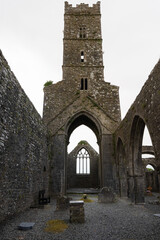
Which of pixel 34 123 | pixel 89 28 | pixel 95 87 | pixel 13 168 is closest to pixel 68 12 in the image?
pixel 89 28

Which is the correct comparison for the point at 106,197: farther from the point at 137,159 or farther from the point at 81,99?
the point at 81,99

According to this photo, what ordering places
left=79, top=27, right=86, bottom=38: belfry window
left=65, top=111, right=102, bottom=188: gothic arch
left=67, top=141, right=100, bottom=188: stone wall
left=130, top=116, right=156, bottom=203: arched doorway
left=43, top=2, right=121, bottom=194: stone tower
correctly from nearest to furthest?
left=130, top=116, right=156, bottom=203: arched doorway
left=43, top=2, right=121, bottom=194: stone tower
left=65, top=111, right=102, bottom=188: gothic arch
left=79, top=27, right=86, bottom=38: belfry window
left=67, top=141, right=100, bottom=188: stone wall

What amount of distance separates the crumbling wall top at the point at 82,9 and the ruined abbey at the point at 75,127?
0.38 ft

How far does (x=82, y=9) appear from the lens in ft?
65.7

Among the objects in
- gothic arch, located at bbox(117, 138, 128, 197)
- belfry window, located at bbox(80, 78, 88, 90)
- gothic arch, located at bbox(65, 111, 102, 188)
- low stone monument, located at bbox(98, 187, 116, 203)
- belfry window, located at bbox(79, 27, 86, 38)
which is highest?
belfry window, located at bbox(79, 27, 86, 38)

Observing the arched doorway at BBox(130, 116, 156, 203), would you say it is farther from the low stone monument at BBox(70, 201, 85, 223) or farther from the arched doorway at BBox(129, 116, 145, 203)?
the low stone monument at BBox(70, 201, 85, 223)

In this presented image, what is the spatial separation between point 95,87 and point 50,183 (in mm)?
8937

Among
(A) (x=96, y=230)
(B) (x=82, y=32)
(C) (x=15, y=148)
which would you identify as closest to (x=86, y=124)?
(B) (x=82, y=32)

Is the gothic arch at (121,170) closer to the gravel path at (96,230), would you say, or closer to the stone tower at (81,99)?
the stone tower at (81,99)

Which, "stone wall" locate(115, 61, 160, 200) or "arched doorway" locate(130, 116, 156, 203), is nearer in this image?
"stone wall" locate(115, 61, 160, 200)

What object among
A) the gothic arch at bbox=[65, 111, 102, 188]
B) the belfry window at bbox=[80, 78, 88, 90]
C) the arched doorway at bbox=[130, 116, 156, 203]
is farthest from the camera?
the belfry window at bbox=[80, 78, 88, 90]

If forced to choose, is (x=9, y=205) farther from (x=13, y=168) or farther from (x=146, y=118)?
(x=146, y=118)

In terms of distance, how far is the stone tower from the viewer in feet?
42.7

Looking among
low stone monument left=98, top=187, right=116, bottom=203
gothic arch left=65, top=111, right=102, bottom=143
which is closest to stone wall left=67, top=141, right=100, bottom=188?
gothic arch left=65, top=111, right=102, bottom=143
